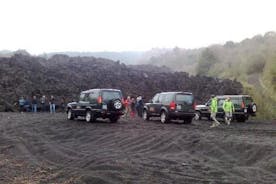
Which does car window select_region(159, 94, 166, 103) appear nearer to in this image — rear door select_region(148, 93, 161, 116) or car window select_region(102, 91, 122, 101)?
rear door select_region(148, 93, 161, 116)

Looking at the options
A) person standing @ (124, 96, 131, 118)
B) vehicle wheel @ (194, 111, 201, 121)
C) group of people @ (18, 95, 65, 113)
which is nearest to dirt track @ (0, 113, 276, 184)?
person standing @ (124, 96, 131, 118)

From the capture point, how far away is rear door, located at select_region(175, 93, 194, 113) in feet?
87.2

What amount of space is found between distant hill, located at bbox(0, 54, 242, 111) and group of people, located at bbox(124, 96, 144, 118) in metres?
13.4

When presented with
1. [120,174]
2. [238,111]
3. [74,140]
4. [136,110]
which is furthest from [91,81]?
[120,174]

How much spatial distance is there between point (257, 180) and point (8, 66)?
1802 inches

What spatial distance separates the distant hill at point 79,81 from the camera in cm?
4966

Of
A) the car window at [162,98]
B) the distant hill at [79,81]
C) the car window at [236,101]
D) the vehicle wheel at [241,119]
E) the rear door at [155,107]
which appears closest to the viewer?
the car window at [162,98]

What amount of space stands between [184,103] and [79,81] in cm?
2975

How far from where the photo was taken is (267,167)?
487 inches

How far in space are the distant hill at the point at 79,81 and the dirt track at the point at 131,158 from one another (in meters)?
27.5

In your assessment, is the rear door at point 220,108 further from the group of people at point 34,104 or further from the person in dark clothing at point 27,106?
the person in dark clothing at point 27,106

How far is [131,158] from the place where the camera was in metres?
13.6

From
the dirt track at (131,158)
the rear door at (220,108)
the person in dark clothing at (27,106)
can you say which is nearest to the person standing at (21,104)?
the person in dark clothing at (27,106)

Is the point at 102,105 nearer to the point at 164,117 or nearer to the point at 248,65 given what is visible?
the point at 164,117
